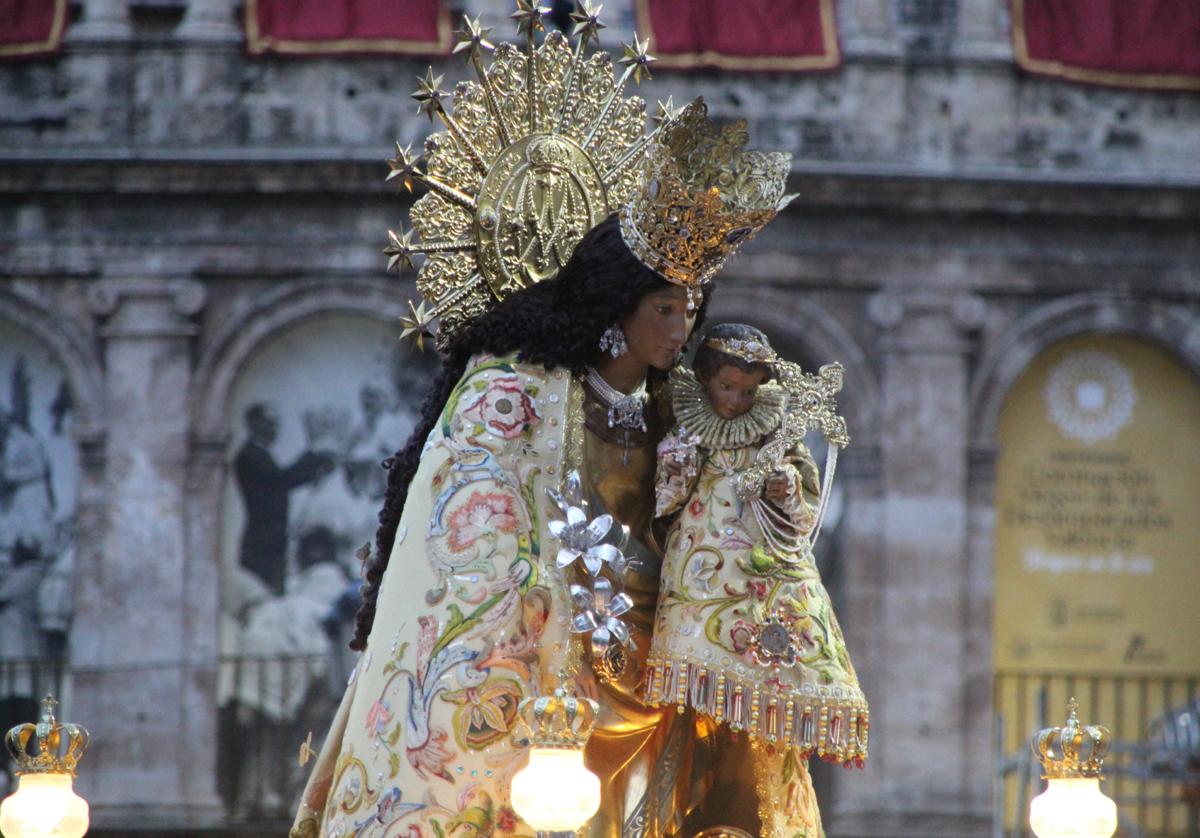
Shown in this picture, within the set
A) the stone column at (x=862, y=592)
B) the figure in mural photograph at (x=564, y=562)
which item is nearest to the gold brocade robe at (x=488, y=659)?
the figure in mural photograph at (x=564, y=562)

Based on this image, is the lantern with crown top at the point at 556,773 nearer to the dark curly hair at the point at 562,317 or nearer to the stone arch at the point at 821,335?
the dark curly hair at the point at 562,317

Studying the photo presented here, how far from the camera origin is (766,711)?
6.46m

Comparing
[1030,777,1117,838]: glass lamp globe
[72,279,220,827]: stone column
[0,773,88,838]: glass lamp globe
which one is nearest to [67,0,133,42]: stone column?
[72,279,220,827]: stone column

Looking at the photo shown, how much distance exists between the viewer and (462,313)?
7156mm

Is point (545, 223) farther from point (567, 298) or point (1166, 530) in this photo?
point (1166, 530)

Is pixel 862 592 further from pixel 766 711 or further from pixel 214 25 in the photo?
pixel 766 711

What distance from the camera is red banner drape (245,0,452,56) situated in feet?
59.7

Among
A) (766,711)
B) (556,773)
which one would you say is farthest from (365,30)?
(556,773)

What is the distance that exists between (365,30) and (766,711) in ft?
40.8

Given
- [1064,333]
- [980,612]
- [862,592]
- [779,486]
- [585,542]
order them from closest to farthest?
1. [585,542]
2. [779,486]
3. [862,592]
4. [980,612]
5. [1064,333]

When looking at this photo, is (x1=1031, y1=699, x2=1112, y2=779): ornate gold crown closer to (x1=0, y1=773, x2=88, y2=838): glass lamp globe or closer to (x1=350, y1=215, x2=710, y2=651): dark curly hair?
(x1=350, y1=215, x2=710, y2=651): dark curly hair

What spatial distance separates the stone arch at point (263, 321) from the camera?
18.2 metres

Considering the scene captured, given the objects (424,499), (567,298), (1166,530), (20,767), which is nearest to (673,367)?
(567,298)

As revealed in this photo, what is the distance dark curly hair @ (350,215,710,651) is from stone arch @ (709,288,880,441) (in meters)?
11.3
